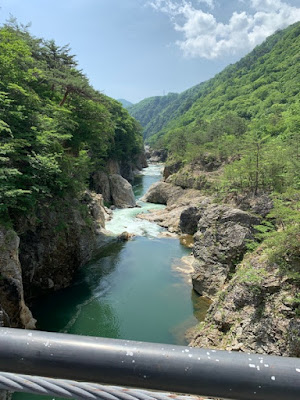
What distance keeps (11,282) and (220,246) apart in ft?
34.2

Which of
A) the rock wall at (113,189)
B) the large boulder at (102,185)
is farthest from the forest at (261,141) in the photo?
the large boulder at (102,185)

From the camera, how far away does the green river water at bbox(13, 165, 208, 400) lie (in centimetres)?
1383

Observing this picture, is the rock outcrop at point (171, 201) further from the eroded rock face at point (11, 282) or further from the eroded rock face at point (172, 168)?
the eroded rock face at point (11, 282)

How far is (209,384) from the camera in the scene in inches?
40.8

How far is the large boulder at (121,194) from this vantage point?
1395 inches

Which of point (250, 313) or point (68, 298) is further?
point (68, 298)

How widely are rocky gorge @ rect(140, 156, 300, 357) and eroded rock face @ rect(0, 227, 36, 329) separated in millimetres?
7020

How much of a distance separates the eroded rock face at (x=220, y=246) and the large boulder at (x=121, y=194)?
18.8 m

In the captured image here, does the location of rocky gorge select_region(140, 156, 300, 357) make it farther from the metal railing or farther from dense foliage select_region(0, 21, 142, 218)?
dense foliage select_region(0, 21, 142, 218)

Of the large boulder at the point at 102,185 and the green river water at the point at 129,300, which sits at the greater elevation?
the large boulder at the point at 102,185

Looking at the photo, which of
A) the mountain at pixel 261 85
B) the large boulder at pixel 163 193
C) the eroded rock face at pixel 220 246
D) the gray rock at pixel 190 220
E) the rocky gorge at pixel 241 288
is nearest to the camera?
the rocky gorge at pixel 241 288

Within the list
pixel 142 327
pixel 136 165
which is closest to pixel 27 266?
pixel 142 327

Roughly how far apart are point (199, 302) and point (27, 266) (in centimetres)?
940

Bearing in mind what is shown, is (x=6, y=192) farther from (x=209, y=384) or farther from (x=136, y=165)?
(x=136, y=165)
